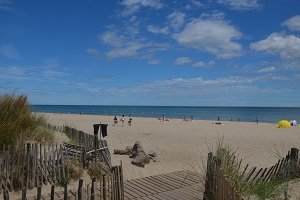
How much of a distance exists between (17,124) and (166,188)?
4544mm

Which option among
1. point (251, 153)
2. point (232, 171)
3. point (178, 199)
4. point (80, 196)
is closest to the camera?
point (80, 196)

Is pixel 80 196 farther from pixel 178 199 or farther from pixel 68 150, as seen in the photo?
pixel 68 150

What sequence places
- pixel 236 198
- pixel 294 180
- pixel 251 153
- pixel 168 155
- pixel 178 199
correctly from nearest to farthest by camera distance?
pixel 236 198 → pixel 178 199 → pixel 294 180 → pixel 168 155 → pixel 251 153

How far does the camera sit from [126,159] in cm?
1508

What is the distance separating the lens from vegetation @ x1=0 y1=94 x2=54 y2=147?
9.72 metres

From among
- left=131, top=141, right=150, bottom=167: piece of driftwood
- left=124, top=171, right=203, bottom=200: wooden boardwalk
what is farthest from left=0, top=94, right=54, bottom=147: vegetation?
left=131, top=141, right=150, bottom=167: piece of driftwood

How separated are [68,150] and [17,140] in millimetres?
1477

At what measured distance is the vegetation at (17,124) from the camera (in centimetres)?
972

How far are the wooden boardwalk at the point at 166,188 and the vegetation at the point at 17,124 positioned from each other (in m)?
3.14

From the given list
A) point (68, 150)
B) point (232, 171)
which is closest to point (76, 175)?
point (68, 150)

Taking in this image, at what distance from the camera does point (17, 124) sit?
10500 millimetres

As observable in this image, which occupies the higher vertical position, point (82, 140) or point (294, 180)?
point (82, 140)

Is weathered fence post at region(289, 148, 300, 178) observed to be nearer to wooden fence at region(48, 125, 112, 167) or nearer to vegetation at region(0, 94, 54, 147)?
wooden fence at region(48, 125, 112, 167)

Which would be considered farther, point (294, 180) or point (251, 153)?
point (251, 153)
